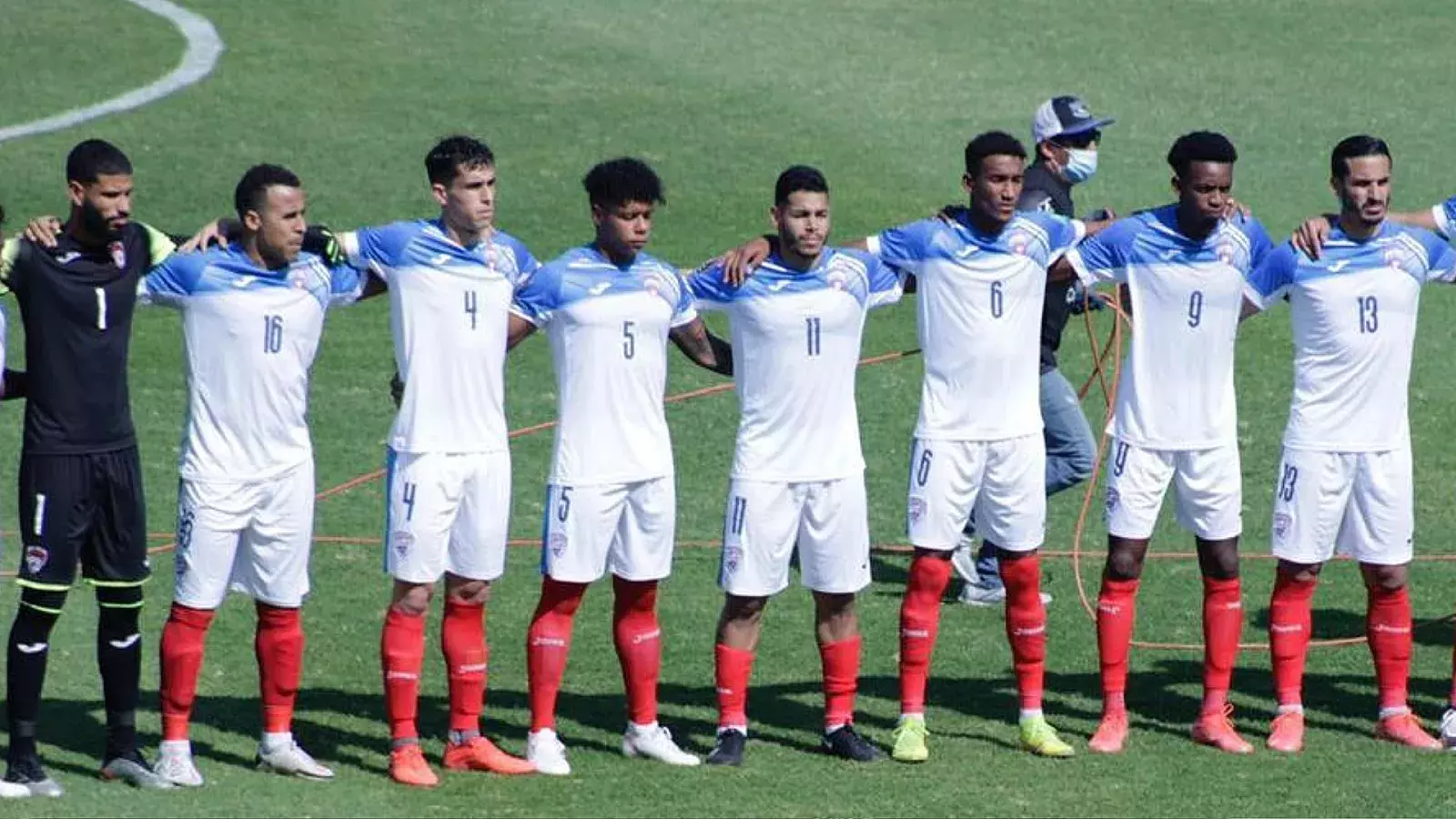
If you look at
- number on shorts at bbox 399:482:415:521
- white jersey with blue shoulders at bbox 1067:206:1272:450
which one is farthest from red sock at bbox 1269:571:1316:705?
number on shorts at bbox 399:482:415:521

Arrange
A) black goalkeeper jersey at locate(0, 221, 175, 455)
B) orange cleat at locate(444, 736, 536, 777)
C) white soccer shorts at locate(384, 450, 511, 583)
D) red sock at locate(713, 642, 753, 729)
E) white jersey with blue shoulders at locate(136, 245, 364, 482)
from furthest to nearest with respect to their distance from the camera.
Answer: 1. red sock at locate(713, 642, 753, 729)
2. orange cleat at locate(444, 736, 536, 777)
3. white soccer shorts at locate(384, 450, 511, 583)
4. white jersey with blue shoulders at locate(136, 245, 364, 482)
5. black goalkeeper jersey at locate(0, 221, 175, 455)

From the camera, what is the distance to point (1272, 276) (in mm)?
11648

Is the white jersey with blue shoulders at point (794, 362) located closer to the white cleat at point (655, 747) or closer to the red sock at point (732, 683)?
the red sock at point (732, 683)

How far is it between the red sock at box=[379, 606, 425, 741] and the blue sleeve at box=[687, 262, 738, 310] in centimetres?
181

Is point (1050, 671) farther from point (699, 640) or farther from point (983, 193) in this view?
point (983, 193)

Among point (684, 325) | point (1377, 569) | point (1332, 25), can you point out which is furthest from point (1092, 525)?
point (1332, 25)

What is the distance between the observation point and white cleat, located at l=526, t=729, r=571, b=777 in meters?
11.1

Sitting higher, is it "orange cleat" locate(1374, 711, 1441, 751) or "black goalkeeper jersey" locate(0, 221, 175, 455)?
"black goalkeeper jersey" locate(0, 221, 175, 455)

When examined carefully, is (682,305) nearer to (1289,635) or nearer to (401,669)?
(401,669)

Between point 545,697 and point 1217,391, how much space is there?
3.20 m

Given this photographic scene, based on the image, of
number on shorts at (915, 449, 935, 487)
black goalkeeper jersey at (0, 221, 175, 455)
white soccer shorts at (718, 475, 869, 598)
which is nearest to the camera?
black goalkeeper jersey at (0, 221, 175, 455)

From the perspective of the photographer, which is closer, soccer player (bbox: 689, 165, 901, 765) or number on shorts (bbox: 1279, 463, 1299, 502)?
soccer player (bbox: 689, 165, 901, 765)

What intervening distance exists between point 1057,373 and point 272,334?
5.04m

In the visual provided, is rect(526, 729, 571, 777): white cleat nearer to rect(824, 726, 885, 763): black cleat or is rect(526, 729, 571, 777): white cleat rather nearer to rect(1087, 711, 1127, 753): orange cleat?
rect(824, 726, 885, 763): black cleat
